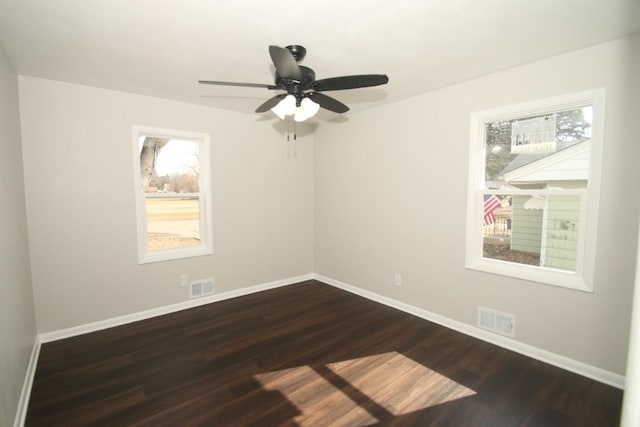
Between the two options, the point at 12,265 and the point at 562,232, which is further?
the point at 562,232

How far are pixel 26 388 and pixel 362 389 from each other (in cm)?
242

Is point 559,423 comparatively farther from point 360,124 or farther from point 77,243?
point 77,243

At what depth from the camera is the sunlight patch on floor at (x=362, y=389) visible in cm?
196

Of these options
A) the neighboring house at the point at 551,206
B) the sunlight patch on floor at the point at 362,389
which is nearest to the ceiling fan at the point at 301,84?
the neighboring house at the point at 551,206

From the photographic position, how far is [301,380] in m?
2.29

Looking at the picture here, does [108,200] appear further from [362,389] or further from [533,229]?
[533,229]

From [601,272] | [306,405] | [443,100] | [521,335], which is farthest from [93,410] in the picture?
[443,100]

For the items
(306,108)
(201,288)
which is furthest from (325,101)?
(201,288)

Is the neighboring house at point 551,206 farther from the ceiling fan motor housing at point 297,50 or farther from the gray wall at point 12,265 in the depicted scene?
the gray wall at point 12,265

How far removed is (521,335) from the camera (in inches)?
104

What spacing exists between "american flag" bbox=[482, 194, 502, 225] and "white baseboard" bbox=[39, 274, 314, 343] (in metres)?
2.87

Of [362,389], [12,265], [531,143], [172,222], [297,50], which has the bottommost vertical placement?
[362,389]

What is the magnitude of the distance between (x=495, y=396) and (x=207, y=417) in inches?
78.2

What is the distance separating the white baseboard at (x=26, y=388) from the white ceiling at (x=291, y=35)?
243cm
